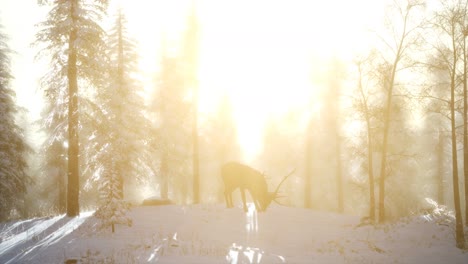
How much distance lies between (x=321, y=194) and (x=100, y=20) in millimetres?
32267

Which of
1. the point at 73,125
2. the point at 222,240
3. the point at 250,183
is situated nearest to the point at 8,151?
the point at 73,125

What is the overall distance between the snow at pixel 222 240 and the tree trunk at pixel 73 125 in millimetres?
1367

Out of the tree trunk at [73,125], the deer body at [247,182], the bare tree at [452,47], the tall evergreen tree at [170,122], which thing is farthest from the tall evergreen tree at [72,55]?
the bare tree at [452,47]

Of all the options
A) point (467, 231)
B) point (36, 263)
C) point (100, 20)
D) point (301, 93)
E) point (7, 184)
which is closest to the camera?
point (36, 263)

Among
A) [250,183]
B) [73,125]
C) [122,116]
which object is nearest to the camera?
[73,125]

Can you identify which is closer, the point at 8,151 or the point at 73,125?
the point at 73,125

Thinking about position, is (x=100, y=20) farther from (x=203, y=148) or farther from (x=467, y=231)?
(x=467, y=231)

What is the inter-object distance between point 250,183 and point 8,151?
57.6 ft

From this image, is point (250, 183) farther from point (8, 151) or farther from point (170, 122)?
point (8, 151)

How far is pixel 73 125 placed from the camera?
55.9 ft

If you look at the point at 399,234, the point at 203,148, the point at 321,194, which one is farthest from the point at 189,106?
the point at 321,194

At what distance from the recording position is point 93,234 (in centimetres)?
1270

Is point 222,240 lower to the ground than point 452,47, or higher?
lower

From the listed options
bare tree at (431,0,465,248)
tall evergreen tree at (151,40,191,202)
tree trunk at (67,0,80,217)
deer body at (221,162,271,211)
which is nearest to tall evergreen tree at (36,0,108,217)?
tree trunk at (67,0,80,217)
